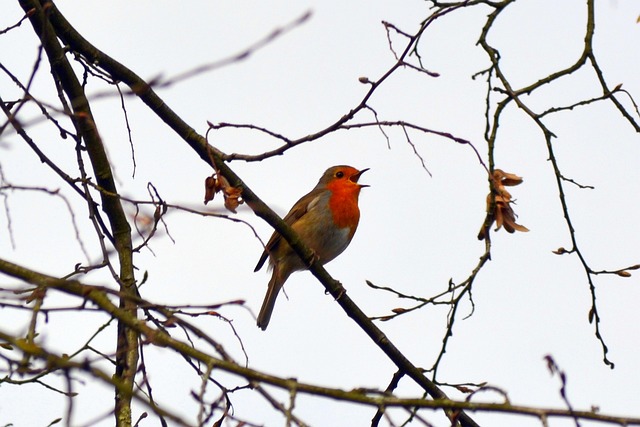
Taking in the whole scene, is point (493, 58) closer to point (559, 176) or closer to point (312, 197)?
point (559, 176)

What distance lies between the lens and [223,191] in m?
4.34

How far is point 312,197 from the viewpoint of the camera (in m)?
8.38

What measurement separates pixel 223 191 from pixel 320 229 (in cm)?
366

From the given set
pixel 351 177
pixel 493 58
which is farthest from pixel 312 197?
pixel 493 58

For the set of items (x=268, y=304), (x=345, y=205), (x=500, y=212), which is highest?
(x=345, y=205)

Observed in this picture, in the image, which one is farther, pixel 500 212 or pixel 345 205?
pixel 345 205

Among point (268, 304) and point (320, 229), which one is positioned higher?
point (320, 229)

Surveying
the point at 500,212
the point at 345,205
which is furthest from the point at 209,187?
the point at 345,205

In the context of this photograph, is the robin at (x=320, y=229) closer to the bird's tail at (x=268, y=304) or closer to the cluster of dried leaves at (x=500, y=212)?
the bird's tail at (x=268, y=304)

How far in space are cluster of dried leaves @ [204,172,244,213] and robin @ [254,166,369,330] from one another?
3.28 metres

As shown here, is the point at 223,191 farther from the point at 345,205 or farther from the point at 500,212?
the point at 345,205

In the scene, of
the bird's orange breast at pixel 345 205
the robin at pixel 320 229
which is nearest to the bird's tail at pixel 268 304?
the robin at pixel 320 229

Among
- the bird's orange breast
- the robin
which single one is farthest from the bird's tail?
the bird's orange breast

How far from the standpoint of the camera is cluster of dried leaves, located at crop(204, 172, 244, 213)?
430 centimetres
